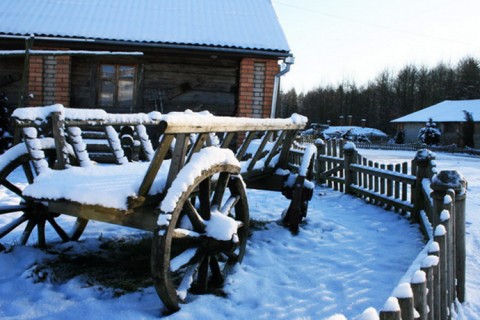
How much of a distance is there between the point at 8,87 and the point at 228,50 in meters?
5.32

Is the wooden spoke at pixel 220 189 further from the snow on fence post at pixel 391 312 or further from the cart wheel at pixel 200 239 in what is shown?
the snow on fence post at pixel 391 312

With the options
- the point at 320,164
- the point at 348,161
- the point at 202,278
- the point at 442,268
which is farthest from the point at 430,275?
the point at 320,164

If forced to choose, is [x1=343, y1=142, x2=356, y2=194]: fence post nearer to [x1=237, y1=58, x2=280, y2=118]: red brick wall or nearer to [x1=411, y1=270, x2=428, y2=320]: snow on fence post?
[x1=237, y1=58, x2=280, y2=118]: red brick wall

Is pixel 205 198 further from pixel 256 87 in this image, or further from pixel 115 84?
pixel 115 84

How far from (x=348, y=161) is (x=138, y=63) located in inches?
223

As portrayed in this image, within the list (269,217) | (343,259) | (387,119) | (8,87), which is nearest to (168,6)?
(8,87)

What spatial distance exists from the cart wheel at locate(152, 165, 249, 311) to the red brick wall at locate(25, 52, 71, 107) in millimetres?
7570

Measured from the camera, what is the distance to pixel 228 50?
951cm

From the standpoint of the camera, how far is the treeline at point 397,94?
2053 inches

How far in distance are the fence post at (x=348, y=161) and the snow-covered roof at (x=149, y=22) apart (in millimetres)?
3537

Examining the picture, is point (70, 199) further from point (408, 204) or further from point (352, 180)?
point (352, 180)

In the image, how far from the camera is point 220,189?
120 inches

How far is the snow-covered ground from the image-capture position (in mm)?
2545

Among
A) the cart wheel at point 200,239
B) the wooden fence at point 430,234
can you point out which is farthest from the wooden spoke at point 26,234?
the wooden fence at point 430,234
